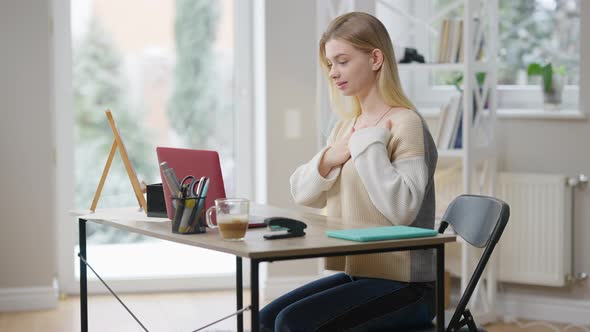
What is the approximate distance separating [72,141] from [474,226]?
283cm

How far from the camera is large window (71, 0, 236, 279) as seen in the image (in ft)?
15.6

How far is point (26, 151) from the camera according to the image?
4410 millimetres

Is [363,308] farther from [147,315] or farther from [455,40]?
[147,315]

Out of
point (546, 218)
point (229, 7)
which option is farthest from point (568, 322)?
point (229, 7)

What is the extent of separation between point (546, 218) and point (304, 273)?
1259 mm

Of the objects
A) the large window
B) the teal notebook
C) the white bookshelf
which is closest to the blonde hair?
the teal notebook

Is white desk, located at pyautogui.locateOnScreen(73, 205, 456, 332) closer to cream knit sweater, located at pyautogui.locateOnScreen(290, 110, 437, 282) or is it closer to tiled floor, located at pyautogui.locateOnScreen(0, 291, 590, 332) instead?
cream knit sweater, located at pyautogui.locateOnScreen(290, 110, 437, 282)

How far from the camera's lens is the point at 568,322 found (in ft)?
13.7

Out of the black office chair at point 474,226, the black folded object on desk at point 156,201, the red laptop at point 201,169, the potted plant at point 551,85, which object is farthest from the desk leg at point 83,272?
the potted plant at point 551,85

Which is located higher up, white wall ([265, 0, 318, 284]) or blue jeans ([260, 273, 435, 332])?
white wall ([265, 0, 318, 284])

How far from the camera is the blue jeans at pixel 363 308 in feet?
7.30

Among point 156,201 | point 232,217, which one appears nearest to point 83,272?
point 156,201

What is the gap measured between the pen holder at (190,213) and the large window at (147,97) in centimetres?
256

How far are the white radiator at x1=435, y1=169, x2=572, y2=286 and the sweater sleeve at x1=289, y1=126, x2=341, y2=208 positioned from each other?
1.61m
